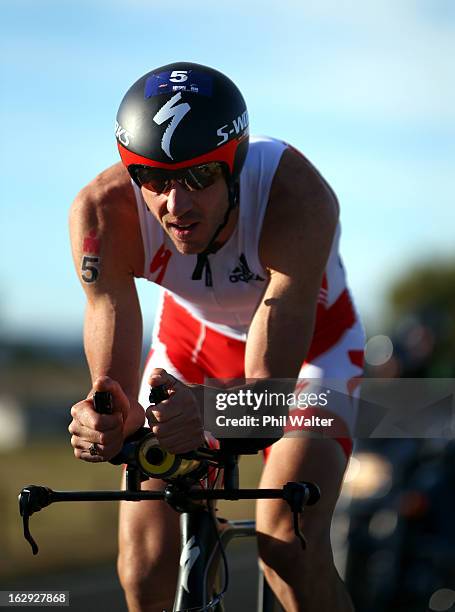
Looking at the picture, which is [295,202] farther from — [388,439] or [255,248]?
[388,439]

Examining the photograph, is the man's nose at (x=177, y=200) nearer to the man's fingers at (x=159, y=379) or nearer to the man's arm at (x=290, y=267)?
the man's arm at (x=290, y=267)

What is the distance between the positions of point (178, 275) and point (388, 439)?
396cm

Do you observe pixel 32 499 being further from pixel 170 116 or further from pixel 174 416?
A: pixel 170 116

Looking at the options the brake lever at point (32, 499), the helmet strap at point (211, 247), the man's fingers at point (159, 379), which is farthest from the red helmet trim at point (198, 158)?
the brake lever at point (32, 499)

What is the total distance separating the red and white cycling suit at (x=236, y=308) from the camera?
469cm

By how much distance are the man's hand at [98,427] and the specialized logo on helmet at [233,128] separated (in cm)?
102

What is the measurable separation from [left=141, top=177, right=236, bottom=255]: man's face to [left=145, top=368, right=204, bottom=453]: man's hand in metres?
0.80

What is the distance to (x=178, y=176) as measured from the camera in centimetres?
418

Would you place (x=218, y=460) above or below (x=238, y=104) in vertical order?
below

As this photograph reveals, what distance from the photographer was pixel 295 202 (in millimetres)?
4570

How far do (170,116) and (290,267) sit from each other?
0.74 meters

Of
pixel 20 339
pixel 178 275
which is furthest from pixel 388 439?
pixel 20 339

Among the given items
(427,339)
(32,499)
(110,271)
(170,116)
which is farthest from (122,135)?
(427,339)

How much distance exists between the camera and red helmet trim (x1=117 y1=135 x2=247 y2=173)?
4160 millimetres
